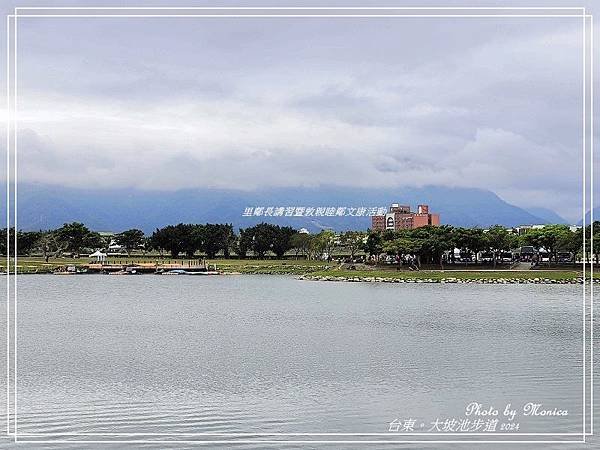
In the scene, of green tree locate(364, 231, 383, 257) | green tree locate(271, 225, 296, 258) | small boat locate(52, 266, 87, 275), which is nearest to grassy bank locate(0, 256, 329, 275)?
small boat locate(52, 266, 87, 275)

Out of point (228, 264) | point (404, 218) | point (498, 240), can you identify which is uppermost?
point (404, 218)

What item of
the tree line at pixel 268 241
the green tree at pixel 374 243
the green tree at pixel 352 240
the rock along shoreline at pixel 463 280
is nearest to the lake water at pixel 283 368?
the rock along shoreline at pixel 463 280

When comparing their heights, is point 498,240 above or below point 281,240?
below

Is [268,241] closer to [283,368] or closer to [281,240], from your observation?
[281,240]

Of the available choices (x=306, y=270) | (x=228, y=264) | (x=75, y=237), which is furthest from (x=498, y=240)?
(x=75, y=237)

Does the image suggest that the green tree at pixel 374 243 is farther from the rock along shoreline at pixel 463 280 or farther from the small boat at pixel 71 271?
the small boat at pixel 71 271
